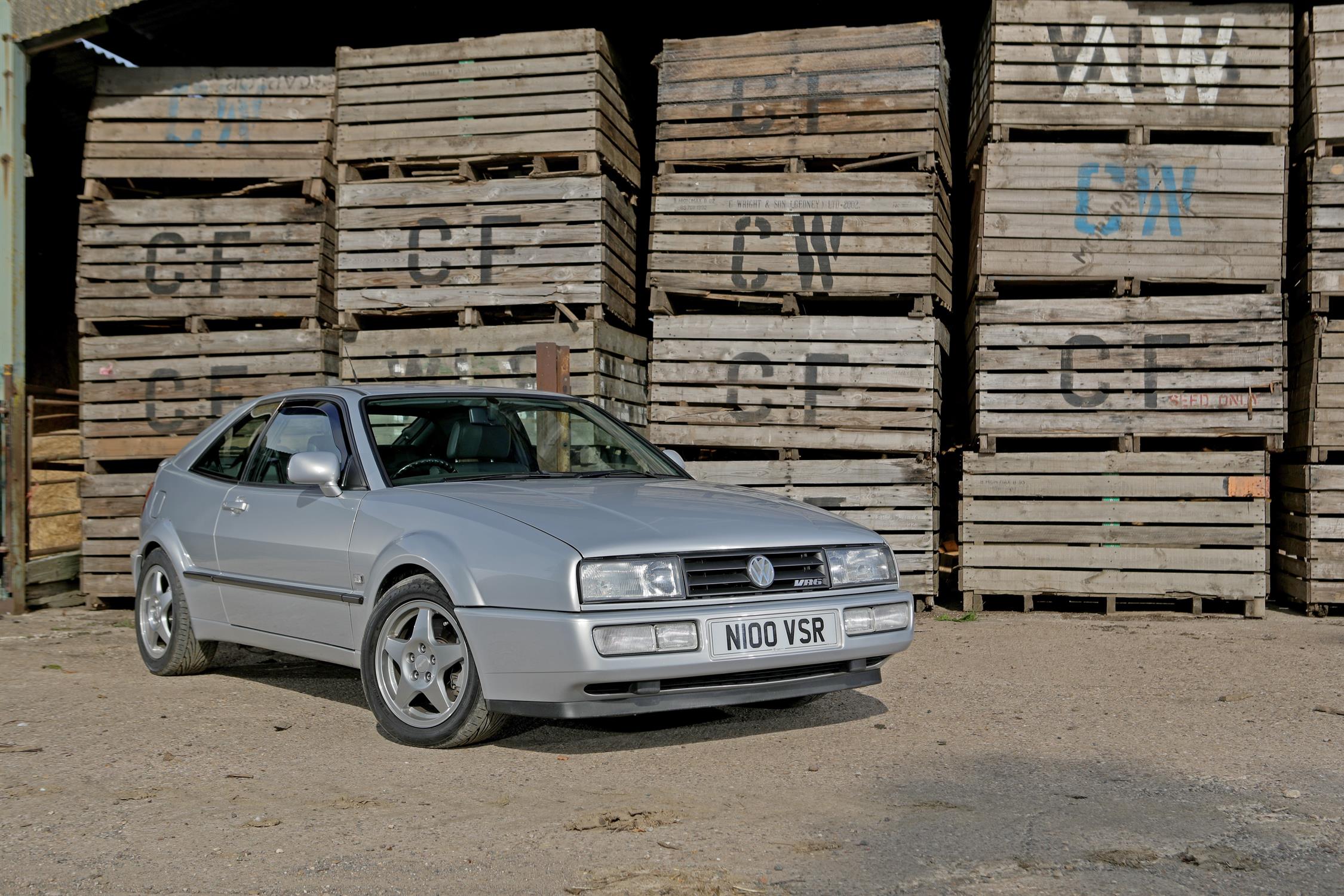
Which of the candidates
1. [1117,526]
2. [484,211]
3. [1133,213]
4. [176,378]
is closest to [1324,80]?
[1133,213]

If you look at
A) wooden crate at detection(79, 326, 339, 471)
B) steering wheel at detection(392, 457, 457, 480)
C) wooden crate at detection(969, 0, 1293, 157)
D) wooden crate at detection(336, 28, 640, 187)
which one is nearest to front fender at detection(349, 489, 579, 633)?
steering wheel at detection(392, 457, 457, 480)

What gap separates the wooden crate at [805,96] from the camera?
911cm

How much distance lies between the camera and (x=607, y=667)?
4070 mm

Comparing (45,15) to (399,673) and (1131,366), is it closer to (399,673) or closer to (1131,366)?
(399,673)

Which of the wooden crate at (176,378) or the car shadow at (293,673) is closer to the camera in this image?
the car shadow at (293,673)

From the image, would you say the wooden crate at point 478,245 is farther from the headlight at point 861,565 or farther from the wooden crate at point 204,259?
the headlight at point 861,565

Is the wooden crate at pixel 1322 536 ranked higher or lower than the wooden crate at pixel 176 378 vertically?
lower


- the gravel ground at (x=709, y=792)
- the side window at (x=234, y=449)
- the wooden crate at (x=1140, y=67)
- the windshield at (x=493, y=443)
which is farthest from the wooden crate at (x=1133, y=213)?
the side window at (x=234, y=449)

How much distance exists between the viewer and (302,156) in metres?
9.65

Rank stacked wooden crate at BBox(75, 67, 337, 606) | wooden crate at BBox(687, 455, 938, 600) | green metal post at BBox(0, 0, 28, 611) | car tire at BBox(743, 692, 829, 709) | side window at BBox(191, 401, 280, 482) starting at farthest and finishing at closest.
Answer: stacked wooden crate at BBox(75, 67, 337, 606)
green metal post at BBox(0, 0, 28, 611)
wooden crate at BBox(687, 455, 938, 600)
side window at BBox(191, 401, 280, 482)
car tire at BBox(743, 692, 829, 709)

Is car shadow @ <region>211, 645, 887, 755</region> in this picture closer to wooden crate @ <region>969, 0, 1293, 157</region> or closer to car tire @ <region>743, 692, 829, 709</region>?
car tire @ <region>743, 692, 829, 709</region>

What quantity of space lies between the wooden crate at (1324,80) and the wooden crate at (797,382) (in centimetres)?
290

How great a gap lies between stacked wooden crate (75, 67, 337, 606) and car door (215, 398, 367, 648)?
3643 millimetres

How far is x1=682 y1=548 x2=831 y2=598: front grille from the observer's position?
14.1ft
